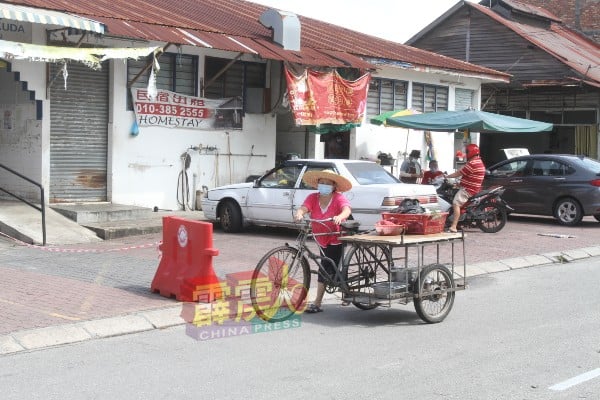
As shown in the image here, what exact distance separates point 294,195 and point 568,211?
7536 millimetres

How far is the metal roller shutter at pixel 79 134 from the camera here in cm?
1565

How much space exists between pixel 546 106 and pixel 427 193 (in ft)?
64.2

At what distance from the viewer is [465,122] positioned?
18141 millimetres

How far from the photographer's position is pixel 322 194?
866 centimetres

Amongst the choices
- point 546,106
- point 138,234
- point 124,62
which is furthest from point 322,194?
point 546,106

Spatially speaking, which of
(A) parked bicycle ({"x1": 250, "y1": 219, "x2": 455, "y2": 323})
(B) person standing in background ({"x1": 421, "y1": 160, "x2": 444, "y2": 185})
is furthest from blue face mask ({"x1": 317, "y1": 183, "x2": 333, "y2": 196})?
(B) person standing in background ({"x1": 421, "y1": 160, "x2": 444, "y2": 185})

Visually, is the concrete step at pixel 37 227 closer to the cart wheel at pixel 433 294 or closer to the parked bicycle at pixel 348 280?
the parked bicycle at pixel 348 280

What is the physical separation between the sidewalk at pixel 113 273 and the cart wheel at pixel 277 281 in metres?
0.92

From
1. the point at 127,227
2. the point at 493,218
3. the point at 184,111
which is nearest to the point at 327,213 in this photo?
the point at 127,227

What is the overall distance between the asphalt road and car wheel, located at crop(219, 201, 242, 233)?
6338 millimetres

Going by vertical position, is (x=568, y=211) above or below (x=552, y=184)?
below

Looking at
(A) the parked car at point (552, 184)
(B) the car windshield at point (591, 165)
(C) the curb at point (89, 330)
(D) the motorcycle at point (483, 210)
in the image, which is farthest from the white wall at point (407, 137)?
(C) the curb at point (89, 330)

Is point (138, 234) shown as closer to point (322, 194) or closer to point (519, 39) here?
point (322, 194)

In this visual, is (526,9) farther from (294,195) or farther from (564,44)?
(294,195)
